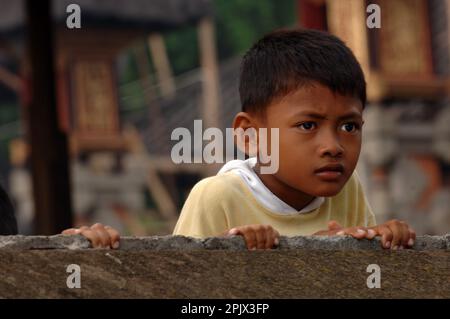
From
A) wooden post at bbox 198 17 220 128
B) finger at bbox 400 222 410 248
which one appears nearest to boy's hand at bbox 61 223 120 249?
finger at bbox 400 222 410 248

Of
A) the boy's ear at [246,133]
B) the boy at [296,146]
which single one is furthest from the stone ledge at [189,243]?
the boy's ear at [246,133]

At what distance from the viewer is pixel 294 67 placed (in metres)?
2.77

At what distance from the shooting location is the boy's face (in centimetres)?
266

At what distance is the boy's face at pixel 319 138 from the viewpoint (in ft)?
8.74

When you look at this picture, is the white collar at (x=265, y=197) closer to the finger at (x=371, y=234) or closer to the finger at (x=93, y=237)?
the finger at (x=371, y=234)

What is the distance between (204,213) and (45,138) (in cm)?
307

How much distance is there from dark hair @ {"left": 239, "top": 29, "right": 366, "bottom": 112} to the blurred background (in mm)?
2613

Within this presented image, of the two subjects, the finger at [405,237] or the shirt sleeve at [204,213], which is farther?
the shirt sleeve at [204,213]

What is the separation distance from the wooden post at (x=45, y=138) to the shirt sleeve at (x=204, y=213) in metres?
2.78
